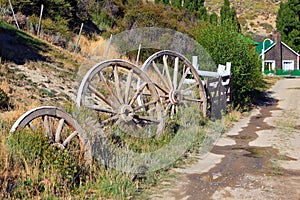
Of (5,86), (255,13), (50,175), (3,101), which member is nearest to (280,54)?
(255,13)

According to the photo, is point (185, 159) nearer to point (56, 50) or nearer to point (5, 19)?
point (56, 50)

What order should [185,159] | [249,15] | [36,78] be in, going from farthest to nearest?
[249,15]
[36,78]
[185,159]

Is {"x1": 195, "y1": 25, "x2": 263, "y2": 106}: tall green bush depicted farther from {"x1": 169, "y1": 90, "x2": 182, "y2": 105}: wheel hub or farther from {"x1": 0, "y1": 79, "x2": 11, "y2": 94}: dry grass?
{"x1": 0, "y1": 79, "x2": 11, "y2": 94}: dry grass

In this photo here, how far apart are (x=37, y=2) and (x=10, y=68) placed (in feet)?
32.9

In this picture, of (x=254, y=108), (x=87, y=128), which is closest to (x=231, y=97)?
(x=254, y=108)

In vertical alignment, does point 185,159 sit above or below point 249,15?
below

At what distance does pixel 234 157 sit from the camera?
27.1 feet

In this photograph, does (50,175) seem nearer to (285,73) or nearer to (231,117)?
(231,117)

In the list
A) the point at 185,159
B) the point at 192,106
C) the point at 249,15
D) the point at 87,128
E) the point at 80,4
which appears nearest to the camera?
the point at 87,128

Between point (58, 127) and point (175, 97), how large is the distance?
5.22m

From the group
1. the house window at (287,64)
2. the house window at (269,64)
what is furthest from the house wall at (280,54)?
the house window at (287,64)

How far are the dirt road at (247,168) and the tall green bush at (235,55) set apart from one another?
2.98 m

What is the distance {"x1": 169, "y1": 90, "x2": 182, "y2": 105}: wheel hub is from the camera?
10578mm

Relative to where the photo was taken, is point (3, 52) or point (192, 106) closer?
point (192, 106)
